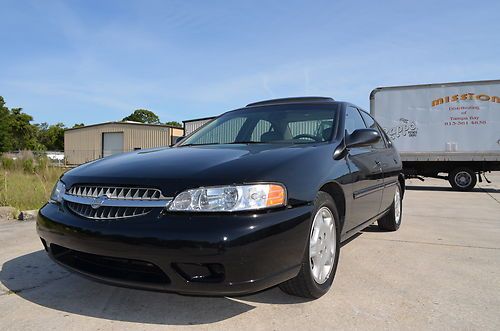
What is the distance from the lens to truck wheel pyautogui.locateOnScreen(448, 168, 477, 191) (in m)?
12.6

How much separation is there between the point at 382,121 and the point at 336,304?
1159cm

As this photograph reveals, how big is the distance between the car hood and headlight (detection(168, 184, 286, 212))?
0.14 ft

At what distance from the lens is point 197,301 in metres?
2.72

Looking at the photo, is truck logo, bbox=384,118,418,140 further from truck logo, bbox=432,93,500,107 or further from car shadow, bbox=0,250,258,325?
car shadow, bbox=0,250,258,325

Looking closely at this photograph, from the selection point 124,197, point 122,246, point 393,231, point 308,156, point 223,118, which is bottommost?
point 393,231

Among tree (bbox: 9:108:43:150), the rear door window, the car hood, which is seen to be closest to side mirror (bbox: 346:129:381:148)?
the rear door window

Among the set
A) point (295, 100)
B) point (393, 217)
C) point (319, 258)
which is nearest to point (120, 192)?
point (319, 258)

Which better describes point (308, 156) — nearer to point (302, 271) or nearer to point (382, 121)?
point (302, 271)

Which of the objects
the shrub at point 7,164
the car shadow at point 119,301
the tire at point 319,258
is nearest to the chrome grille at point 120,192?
the car shadow at point 119,301

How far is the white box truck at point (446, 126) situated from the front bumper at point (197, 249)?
38.7ft

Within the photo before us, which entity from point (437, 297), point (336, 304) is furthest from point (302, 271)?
point (437, 297)

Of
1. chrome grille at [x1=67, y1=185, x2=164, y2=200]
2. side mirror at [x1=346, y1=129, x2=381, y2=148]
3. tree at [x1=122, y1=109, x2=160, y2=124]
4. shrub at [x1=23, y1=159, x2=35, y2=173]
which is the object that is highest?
tree at [x1=122, y1=109, x2=160, y2=124]

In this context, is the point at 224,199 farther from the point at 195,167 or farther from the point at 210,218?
the point at 195,167

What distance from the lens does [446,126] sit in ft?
41.6
